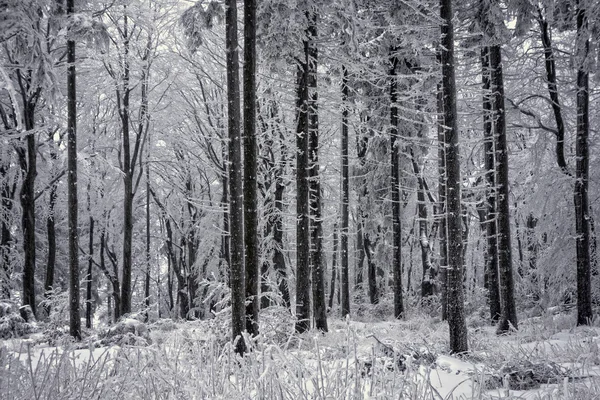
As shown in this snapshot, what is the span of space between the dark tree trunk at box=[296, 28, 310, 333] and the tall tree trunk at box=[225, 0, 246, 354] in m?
3.29

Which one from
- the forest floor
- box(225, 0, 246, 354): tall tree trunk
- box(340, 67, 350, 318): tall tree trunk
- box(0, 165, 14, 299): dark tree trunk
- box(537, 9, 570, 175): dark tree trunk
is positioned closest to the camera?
the forest floor

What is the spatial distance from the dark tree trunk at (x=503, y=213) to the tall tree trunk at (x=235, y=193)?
7.37 metres

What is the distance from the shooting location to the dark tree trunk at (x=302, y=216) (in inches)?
466

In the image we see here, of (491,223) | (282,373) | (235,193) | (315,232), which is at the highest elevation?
(235,193)

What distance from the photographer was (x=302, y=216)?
11922 millimetres

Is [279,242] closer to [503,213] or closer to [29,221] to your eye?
[503,213]

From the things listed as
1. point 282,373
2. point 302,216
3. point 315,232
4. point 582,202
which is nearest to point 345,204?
point 315,232

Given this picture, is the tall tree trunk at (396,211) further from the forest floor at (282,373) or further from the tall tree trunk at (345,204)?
the forest floor at (282,373)

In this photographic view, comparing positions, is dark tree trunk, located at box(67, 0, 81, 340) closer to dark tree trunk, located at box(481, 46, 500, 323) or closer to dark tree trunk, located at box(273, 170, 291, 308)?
dark tree trunk, located at box(273, 170, 291, 308)

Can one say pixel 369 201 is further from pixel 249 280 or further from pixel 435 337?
pixel 249 280

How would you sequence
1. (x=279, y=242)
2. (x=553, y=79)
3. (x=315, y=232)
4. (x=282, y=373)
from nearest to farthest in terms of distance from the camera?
(x=282, y=373), (x=315, y=232), (x=553, y=79), (x=279, y=242)

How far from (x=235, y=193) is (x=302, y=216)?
11.4 feet

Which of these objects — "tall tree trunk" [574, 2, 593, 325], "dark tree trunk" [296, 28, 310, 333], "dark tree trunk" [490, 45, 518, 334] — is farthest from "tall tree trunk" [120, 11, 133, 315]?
"tall tree trunk" [574, 2, 593, 325]

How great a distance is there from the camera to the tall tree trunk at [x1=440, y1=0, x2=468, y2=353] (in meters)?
8.98
